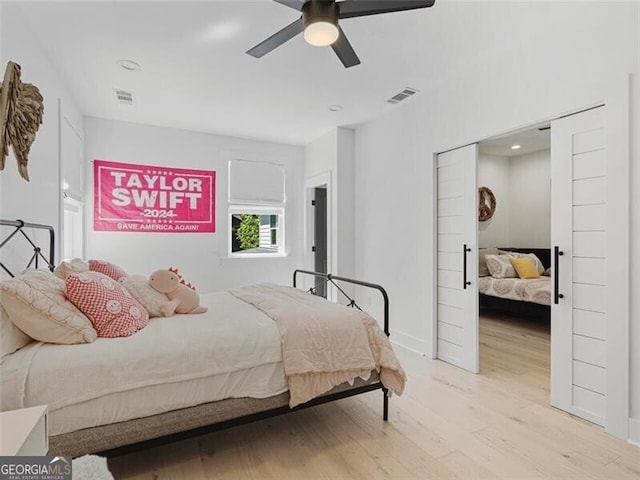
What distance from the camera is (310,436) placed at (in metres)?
2.14

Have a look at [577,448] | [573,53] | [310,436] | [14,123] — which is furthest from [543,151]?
[14,123]

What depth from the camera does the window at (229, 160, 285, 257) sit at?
5137 millimetres

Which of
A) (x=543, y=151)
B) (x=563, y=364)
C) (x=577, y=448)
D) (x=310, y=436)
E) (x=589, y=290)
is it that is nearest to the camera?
(x=577, y=448)

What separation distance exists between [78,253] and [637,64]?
5.31 m

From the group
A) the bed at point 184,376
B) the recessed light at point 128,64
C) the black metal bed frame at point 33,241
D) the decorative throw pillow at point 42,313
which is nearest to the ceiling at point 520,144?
the bed at point 184,376

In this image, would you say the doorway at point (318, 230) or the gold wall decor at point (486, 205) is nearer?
the doorway at point (318, 230)

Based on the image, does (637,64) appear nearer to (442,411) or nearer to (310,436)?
(442,411)

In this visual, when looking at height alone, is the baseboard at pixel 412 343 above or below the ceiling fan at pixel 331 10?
below

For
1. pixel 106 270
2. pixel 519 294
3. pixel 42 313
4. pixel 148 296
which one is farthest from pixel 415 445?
pixel 519 294

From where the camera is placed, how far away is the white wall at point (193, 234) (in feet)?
14.2

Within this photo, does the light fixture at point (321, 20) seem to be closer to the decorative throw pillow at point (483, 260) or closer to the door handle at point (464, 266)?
the door handle at point (464, 266)

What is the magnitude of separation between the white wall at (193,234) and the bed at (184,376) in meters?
2.25

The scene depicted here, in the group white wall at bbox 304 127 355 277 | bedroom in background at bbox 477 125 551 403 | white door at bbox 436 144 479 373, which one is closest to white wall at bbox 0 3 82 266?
white wall at bbox 304 127 355 277

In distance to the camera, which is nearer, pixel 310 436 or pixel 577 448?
pixel 577 448
